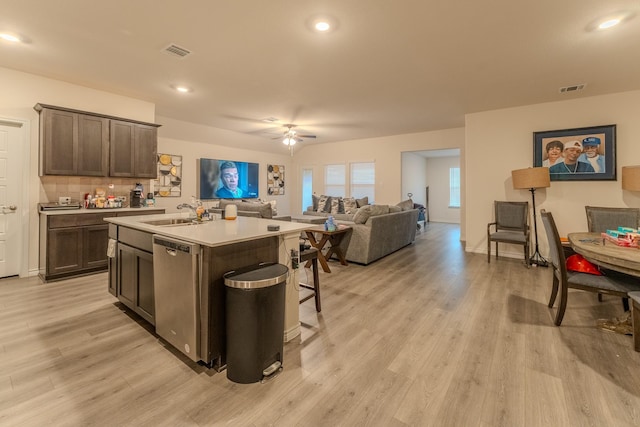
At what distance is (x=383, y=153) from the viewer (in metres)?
7.86

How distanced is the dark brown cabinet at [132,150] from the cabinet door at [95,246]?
881mm

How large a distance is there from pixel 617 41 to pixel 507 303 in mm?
2838

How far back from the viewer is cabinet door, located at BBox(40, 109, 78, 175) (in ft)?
12.1

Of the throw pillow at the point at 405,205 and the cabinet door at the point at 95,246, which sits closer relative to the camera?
the cabinet door at the point at 95,246

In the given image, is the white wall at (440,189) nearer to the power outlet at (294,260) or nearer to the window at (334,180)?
the window at (334,180)

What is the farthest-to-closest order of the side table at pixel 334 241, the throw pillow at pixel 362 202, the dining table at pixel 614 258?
the throw pillow at pixel 362 202 → the side table at pixel 334 241 → the dining table at pixel 614 258

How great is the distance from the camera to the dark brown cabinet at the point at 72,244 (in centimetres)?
359

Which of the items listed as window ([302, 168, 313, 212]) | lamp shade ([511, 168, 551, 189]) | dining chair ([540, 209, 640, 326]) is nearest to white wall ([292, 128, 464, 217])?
window ([302, 168, 313, 212])

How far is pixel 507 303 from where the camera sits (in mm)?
3082

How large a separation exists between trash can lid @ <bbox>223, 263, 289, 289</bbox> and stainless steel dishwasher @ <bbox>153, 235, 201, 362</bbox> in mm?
237

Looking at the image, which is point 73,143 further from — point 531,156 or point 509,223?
point 531,156

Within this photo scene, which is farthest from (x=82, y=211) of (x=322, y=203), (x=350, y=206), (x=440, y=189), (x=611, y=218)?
(x=440, y=189)

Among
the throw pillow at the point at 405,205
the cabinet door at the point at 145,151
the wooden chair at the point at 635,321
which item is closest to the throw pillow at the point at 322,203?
the throw pillow at the point at 405,205

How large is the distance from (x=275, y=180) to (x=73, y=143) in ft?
17.9
